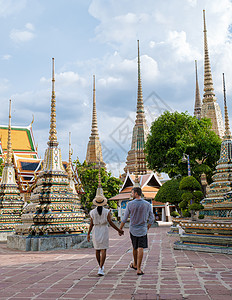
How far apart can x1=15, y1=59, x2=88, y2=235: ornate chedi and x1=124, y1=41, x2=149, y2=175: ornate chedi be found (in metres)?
30.2

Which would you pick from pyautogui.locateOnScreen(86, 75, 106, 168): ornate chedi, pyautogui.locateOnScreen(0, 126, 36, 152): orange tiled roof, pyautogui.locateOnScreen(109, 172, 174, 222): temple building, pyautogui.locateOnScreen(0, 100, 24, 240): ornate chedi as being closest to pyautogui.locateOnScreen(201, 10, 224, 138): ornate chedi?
pyautogui.locateOnScreen(109, 172, 174, 222): temple building

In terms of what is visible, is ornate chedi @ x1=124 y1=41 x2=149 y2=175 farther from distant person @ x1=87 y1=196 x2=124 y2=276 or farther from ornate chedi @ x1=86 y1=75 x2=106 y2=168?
distant person @ x1=87 y1=196 x2=124 y2=276

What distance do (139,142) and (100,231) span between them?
128ft

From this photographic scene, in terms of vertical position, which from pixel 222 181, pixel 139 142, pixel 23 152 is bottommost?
pixel 222 181

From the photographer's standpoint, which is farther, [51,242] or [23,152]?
[23,152]

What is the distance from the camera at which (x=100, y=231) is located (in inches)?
258

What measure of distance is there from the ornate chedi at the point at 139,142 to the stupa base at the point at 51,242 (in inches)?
1247

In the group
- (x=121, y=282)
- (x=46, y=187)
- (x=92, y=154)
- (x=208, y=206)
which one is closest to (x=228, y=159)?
(x=208, y=206)

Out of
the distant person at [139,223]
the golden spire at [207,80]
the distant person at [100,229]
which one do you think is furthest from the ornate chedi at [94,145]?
the distant person at [139,223]

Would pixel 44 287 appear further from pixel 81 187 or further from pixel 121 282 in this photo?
pixel 81 187

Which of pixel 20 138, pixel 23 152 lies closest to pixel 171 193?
pixel 23 152

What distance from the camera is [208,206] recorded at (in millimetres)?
15391

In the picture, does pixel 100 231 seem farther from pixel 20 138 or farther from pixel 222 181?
pixel 20 138

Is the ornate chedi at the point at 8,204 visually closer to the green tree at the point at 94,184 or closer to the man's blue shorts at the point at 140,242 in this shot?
the man's blue shorts at the point at 140,242
